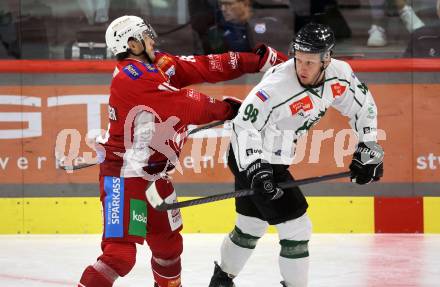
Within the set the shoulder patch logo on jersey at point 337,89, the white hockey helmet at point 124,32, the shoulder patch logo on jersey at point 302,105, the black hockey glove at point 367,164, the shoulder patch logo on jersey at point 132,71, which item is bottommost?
the black hockey glove at point 367,164

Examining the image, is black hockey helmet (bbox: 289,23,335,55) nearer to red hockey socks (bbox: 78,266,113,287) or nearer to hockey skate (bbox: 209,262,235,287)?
hockey skate (bbox: 209,262,235,287)

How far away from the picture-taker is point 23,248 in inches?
238

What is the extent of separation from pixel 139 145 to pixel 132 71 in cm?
31

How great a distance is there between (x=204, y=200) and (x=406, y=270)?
146 cm

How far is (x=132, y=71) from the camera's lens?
4.22 metres

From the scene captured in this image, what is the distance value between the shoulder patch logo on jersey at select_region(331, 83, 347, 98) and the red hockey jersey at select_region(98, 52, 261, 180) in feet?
1.40

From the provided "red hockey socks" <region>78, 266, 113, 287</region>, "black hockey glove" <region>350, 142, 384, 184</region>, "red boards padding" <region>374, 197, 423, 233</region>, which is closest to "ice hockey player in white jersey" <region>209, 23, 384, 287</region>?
"black hockey glove" <region>350, 142, 384, 184</region>

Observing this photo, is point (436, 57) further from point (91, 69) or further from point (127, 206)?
point (127, 206)

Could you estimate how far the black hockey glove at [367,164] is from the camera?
444cm

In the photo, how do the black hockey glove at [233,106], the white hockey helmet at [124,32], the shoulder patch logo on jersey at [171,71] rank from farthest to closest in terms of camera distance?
1. the shoulder patch logo on jersey at [171,71]
2. the black hockey glove at [233,106]
3. the white hockey helmet at [124,32]

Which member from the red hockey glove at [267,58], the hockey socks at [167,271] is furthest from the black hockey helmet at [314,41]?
the hockey socks at [167,271]

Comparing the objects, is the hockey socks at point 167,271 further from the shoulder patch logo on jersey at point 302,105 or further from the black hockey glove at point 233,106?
the shoulder patch logo on jersey at point 302,105

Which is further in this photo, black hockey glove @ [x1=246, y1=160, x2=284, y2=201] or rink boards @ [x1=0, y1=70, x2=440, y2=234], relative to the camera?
rink boards @ [x1=0, y1=70, x2=440, y2=234]

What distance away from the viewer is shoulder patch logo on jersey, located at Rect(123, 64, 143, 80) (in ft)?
13.8
